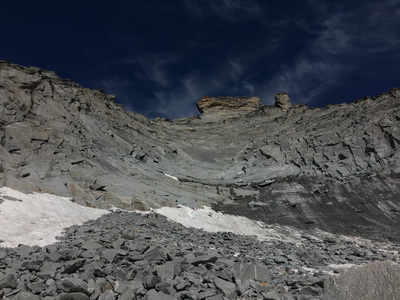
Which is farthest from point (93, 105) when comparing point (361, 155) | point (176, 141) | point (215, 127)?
point (361, 155)

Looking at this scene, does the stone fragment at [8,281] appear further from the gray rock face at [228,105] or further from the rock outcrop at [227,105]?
the rock outcrop at [227,105]

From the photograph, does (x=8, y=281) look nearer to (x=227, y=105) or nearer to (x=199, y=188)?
(x=199, y=188)

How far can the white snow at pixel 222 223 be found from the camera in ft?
71.4

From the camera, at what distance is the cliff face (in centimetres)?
2417

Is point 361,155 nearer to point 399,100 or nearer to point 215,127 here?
point 399,100

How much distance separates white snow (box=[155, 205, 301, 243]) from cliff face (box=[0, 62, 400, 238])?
173 cm

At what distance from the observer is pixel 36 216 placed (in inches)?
583

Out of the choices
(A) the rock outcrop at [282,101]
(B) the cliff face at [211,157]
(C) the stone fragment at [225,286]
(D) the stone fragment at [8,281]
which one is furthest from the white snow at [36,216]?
(A) the rock outcrop at [282,101]

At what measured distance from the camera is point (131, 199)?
864 inches

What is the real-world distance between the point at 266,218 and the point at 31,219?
2008cm

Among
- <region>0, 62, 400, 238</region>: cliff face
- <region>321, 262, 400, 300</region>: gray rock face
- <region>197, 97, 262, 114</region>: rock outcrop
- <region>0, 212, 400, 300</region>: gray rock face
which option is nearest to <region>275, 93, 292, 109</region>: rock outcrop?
<region>0, 62, 400, 238</region>: cliff face

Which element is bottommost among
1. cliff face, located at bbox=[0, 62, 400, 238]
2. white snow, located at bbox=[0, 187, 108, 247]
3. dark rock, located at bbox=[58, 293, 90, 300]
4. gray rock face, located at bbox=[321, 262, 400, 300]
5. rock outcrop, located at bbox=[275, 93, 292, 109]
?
dark rock, located at bbox=[58, 293, 90, 300]

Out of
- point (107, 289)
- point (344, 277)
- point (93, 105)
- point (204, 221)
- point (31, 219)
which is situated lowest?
point (107, 289)

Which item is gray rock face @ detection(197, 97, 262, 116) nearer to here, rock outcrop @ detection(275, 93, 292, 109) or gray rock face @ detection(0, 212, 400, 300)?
rock outcrop @ detection(275, 93, 292, 109)
